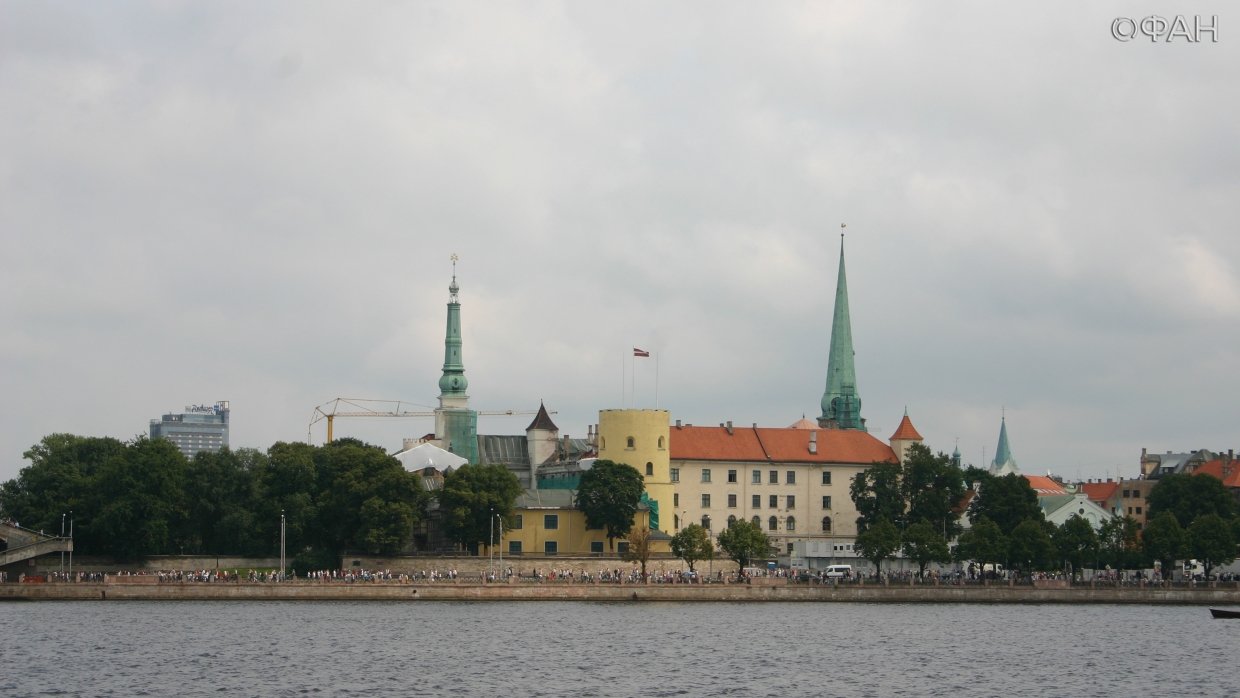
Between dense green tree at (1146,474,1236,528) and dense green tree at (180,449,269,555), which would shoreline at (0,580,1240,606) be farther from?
dense green tree at (1146,474,1236,528)

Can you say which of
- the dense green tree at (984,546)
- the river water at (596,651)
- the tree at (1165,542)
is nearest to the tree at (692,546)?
the river water at (596,651)

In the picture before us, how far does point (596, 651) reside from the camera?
6319cm

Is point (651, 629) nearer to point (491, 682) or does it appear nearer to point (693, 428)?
point (491, 682)

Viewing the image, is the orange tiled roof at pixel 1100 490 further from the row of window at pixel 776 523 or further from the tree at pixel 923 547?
the tree at pixel 923 547

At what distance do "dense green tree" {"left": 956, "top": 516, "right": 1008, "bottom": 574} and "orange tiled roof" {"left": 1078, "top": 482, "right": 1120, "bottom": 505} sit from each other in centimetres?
5141

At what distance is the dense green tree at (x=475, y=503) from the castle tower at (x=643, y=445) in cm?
1161

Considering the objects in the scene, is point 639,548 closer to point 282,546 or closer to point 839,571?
point 839,571

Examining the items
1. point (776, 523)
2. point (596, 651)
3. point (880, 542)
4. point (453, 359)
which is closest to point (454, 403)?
point (453, 359)

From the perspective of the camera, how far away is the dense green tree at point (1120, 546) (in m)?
105

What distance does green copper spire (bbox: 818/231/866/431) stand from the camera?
506 feet

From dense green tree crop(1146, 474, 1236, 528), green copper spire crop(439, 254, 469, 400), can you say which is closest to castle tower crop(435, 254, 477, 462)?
green copper spire crop(439, 254, 469, 400)

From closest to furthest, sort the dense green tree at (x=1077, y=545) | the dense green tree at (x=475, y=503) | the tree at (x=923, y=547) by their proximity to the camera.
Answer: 1. the tree at (x=923, y=547)
2. the dense green tree at (x=1077, y=545)
3. the dense green tree at (x=475, y=503)

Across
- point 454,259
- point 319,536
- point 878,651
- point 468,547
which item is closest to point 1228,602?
point 878,651

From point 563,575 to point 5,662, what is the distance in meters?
46.0
